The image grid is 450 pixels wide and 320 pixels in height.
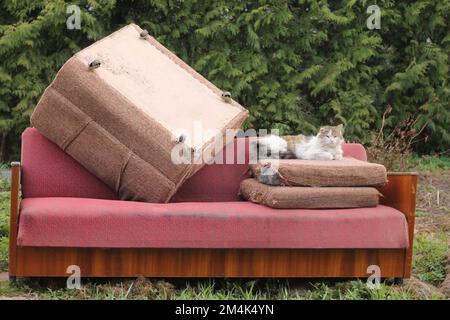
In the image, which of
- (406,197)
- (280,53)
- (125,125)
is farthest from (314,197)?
(280,53)

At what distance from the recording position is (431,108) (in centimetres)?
822

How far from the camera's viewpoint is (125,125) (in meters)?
3.97

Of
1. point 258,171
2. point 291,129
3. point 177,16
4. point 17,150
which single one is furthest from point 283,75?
point 258,171

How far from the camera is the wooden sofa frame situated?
3646 mm

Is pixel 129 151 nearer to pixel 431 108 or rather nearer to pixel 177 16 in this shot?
pixel 177 16

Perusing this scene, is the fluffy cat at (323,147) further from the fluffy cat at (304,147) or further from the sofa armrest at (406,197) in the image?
the sofa armrest at (406,197)

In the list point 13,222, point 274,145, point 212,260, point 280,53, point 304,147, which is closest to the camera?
point 13,222

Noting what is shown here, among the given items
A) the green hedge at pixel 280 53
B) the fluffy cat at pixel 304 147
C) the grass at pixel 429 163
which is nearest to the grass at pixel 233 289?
the fluffy cat at pixel 304 147

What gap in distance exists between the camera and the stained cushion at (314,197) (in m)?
3.80

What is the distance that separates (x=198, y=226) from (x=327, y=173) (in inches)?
30.9

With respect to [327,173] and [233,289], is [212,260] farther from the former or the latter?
[327,173]

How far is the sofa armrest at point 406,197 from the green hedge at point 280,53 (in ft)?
12.3

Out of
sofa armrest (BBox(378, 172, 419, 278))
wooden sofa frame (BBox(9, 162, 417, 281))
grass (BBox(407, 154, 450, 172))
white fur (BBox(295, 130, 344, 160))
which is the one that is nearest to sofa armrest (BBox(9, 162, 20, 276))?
wooden sofa frame (BBox(9, 162, 417, 281))

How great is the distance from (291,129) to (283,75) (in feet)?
2.04
